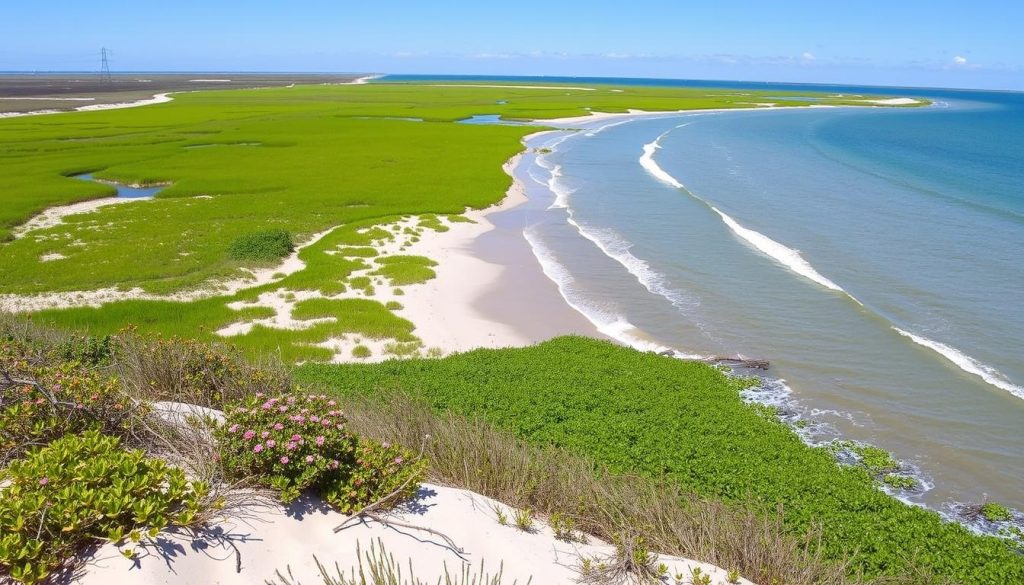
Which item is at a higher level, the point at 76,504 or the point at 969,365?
the point at 76,504

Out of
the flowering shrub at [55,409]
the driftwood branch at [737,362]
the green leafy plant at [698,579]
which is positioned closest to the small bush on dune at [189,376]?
the flowering shrub at [55,409]

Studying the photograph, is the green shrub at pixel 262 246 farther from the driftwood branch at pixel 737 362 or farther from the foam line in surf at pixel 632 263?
the driftwood branch at pixel 737 362

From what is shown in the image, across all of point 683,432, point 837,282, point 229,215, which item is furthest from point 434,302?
point 229,215

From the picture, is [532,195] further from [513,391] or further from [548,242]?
[513,391]

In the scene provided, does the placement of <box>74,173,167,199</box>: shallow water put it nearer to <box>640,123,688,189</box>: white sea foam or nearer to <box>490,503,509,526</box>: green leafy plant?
<box>640,123,688,189</box>: white sea foam

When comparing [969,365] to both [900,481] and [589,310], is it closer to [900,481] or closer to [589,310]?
[900,481]

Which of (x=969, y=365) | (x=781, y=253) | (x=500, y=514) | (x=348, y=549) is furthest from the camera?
(x=781, y=253)
